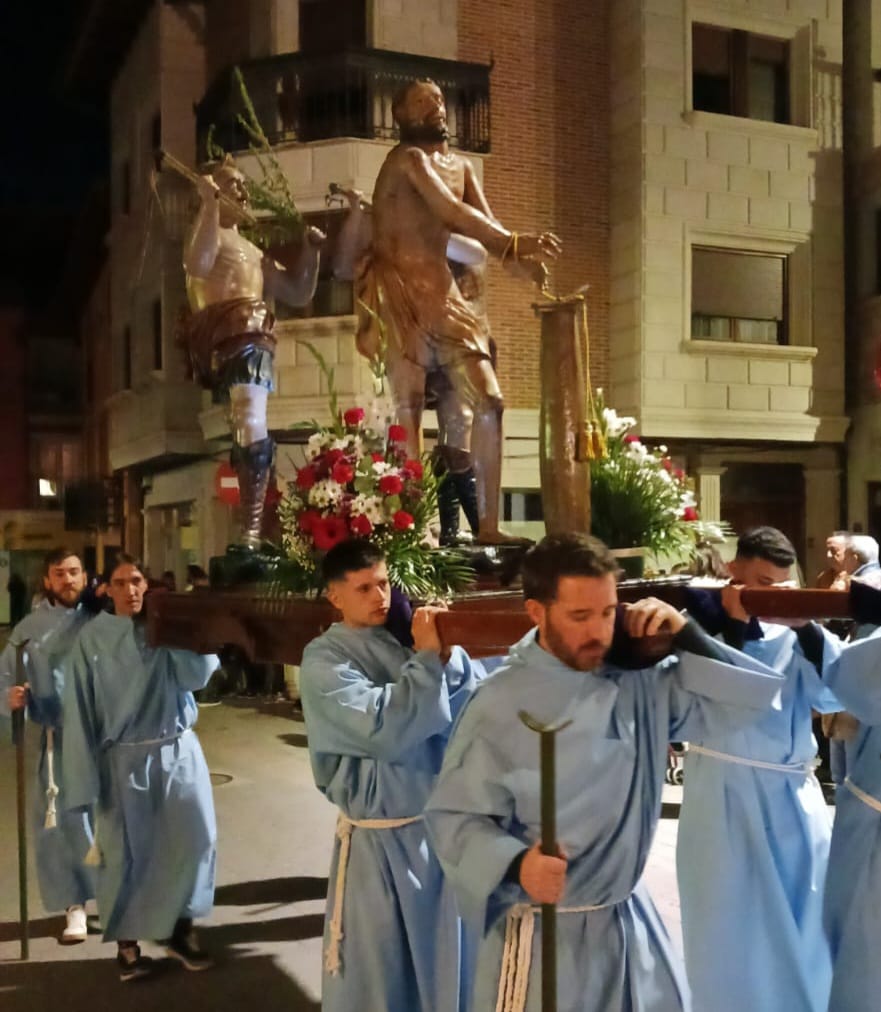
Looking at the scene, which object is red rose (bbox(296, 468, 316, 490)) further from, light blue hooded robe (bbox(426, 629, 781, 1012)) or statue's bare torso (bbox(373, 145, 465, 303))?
light blue hooded robe (bbox(426, 629, 781, 1012))

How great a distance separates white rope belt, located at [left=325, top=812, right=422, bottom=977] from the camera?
10.9 feet

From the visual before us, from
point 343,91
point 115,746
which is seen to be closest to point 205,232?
point 115,746

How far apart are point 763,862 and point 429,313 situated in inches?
105

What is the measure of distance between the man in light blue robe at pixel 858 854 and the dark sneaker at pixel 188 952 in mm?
2852

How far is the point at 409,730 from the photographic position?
3096 mm

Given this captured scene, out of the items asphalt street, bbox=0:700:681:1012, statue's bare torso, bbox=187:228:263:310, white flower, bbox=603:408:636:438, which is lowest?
asphalt street, bbox=0:700:681:1012

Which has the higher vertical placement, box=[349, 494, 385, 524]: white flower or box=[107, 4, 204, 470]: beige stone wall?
box=[107, 4, 204, 470]: beige stone wall

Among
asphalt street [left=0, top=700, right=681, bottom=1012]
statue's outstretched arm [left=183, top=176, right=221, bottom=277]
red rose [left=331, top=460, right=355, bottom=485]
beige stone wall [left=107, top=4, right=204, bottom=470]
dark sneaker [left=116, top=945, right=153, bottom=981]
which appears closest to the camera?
red rose [left=331, top=460, right=355, bottom=485]

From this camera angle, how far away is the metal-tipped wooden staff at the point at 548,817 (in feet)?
5.44

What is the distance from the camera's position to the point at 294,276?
560cm

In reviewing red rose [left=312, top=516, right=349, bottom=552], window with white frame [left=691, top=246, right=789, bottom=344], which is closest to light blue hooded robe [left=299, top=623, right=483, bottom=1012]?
red rose [left=312, top=516, right=349, bottom=552]

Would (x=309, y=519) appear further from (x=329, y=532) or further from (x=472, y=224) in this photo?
(x=472, y=224)

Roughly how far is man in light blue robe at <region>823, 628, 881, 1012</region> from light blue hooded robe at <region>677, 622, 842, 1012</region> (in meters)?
0.28

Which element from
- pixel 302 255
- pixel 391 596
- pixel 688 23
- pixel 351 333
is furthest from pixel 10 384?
pixel 391 596
